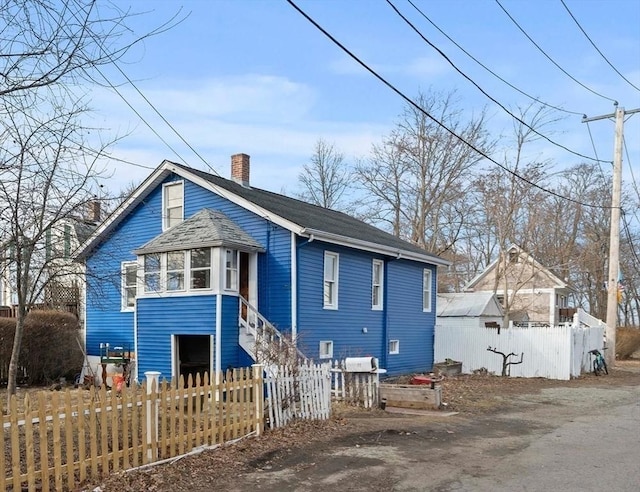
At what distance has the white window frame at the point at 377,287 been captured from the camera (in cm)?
1927

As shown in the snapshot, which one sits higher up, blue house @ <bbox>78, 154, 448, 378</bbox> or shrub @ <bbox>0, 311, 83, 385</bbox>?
blue house @ <bbox>78, 154, 448, 378</bbox>

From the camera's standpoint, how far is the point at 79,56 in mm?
5512

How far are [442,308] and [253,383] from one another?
23546mm

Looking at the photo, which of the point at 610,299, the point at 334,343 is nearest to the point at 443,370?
the point at 334,343

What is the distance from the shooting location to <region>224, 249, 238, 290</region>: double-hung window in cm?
1559

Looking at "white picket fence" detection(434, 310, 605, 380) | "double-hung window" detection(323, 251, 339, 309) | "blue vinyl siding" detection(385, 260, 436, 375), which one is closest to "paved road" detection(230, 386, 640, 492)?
"double-hung window" detection(323, 251, 339, 309)

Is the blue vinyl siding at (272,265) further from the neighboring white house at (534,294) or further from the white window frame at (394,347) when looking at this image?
the neighboring white house at (534,294)

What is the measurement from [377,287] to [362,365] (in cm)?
718

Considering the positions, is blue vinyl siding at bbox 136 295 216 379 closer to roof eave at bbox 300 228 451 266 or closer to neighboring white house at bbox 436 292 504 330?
roof eave at bbox 300 228 451 266

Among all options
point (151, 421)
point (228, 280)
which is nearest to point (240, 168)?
point (228, 280)

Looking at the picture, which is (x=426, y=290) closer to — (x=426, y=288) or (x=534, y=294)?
(x=426, y=288)

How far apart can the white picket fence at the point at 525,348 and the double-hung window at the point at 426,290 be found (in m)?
1.21

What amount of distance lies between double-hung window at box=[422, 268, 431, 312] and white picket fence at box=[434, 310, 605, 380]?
1210 mm

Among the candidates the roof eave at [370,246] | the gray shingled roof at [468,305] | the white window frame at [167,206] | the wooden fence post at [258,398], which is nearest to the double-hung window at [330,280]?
the roof eave at [370,246]
